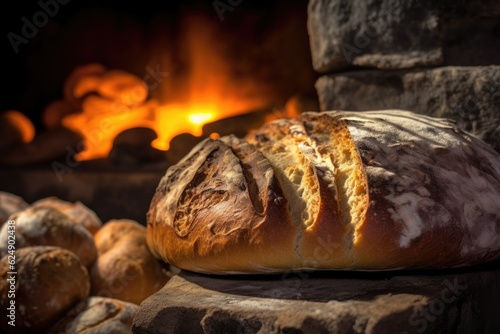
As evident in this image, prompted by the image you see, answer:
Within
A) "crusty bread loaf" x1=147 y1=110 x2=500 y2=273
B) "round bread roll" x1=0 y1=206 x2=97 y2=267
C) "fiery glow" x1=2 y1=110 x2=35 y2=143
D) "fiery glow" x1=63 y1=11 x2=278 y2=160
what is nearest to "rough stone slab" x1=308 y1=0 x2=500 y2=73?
"crusty bread loaf" x1=147 y1=110 x2=500 y2=273

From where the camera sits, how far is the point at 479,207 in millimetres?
1232

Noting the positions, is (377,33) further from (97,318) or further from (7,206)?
(7,206)

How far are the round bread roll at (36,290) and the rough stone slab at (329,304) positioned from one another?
46cm

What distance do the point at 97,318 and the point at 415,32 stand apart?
1.27m

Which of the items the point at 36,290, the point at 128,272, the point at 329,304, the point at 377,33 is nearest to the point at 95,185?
the point at 128,272

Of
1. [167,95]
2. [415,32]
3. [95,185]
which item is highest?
[415,32]

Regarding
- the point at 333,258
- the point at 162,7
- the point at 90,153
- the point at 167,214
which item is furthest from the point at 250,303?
the point at 162,7

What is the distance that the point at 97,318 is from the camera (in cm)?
149

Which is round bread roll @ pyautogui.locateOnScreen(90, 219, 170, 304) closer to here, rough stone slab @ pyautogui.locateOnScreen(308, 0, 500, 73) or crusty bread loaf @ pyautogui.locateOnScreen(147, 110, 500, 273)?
crusty bread loaf @ pyautogui.locateOnScreen(147, 110, 500, 273)

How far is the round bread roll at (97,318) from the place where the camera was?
4.81ft

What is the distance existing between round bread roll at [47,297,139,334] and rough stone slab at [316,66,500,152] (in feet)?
3.27

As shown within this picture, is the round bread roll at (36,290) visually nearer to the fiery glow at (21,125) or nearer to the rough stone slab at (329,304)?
the rough stone slab at (329,304)

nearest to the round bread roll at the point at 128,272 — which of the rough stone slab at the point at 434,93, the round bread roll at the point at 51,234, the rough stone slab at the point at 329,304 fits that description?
the round bread roll at the point at 51,234

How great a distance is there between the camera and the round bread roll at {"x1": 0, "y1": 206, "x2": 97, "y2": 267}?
181cm
